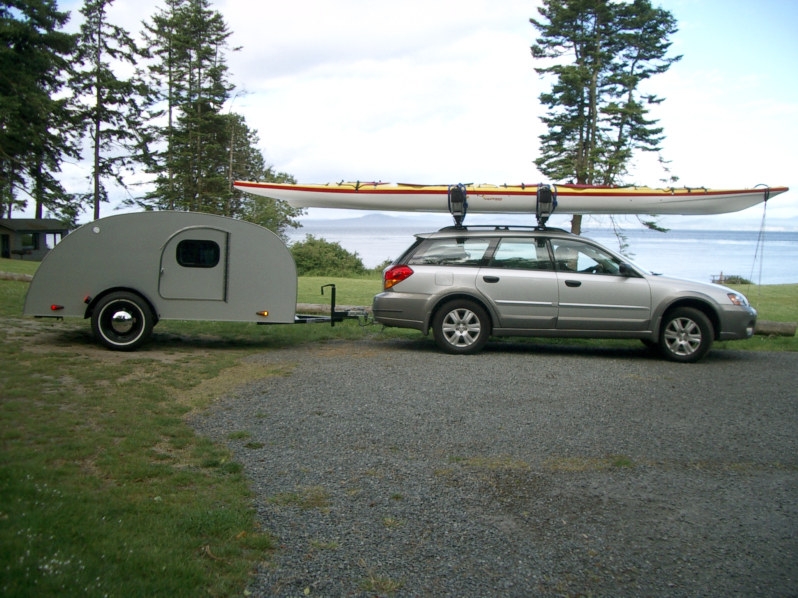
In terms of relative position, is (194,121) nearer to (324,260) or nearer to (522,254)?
(324,260)

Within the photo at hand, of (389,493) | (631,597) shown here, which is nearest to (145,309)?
(389,493)

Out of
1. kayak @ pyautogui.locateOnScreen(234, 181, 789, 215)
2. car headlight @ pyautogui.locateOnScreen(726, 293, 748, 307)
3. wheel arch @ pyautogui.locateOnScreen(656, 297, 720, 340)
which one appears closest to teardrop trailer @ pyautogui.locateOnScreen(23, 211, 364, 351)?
kayak @ pyautogui.locateOnScreen(234, 181, 789, 215)

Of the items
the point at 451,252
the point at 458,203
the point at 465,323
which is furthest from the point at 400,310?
the point at 458,203

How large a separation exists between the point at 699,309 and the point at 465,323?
3.25 meters

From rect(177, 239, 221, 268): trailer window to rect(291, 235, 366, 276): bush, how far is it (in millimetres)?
26376

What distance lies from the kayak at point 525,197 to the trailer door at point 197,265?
2.59m

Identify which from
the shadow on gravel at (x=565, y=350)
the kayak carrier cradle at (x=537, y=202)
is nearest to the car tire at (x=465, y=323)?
the shadow on gravel at (x=565, y=350)

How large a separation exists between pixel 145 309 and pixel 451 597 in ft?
23.2

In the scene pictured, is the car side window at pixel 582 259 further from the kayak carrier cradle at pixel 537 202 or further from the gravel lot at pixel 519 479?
the gravel lot at pixel 519 479

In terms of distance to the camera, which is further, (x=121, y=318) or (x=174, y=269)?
(x=174, y=269)

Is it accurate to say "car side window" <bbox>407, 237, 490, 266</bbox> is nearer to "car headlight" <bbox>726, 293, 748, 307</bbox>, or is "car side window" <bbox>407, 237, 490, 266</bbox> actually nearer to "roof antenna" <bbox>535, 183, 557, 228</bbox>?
"roof antenna" <bbox>535, 183, 557, 228</bbox>

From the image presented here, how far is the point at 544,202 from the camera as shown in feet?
35.0

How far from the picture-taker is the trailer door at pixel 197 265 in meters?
9.48

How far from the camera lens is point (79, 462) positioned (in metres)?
4.95
